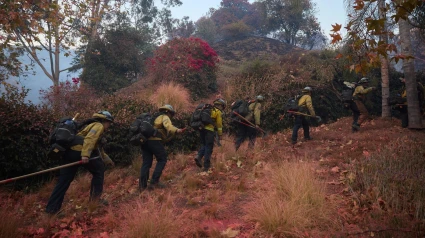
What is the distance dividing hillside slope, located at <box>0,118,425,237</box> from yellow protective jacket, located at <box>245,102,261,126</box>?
96cm

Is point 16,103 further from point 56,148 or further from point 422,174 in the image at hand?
point 422,174

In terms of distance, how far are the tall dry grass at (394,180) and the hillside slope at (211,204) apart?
15 cm

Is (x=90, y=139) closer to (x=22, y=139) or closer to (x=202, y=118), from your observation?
(x=22, y=139)

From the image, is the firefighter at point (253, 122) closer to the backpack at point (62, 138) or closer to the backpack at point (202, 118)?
the backpack at point (202, 118)

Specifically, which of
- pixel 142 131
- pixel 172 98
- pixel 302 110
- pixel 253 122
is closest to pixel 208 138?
pixel 142 131

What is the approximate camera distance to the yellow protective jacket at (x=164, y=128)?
6070mm

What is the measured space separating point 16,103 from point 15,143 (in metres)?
1.46

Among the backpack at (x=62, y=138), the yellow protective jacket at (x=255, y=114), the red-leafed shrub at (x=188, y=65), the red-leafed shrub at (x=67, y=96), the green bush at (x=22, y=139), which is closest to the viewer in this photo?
the backpack at (x=62, y=138)

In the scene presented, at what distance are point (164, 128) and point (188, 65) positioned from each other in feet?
26.9

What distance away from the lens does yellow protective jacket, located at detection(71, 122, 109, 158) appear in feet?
16.7

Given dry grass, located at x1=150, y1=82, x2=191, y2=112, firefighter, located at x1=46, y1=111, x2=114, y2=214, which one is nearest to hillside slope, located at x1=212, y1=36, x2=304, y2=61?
dry grass, located at x1=150, y1=82, x2=191, y2=112

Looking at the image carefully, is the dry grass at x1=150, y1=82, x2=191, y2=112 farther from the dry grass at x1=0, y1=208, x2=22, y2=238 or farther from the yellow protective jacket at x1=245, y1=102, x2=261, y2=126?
the dry grass at x1=0, y1=208, x2=22, y2=238

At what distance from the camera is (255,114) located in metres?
9.02

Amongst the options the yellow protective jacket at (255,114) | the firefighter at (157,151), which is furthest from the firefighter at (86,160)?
the yellow protective jacket at (255,114)
